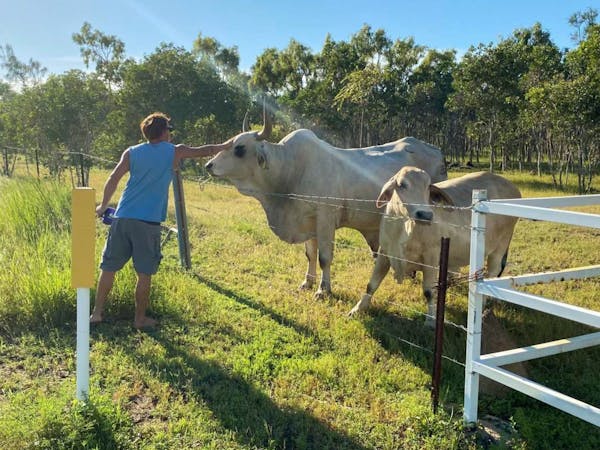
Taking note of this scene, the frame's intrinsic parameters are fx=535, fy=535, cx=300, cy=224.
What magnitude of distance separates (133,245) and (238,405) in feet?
5.65

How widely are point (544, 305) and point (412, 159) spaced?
A: 4.54 meters

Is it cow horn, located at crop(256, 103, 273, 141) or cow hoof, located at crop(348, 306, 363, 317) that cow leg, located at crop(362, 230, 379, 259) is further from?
cow horn, located at crop(256, 103, 273, 141)

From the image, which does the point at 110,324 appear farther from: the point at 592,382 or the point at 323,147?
the point at 592,382

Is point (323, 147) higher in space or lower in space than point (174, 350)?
higher

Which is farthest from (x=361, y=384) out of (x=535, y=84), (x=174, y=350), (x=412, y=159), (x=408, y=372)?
(x=535, y=84)

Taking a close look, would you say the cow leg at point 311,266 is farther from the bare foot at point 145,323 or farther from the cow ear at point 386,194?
the bare foot at point 145,323

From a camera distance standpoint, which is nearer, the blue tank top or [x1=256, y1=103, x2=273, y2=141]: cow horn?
the blue tank top

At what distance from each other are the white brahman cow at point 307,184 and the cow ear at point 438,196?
103 centimetres

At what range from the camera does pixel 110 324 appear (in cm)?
483

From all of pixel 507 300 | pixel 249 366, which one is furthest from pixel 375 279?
pixel 507 300

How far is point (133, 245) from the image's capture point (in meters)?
4.50

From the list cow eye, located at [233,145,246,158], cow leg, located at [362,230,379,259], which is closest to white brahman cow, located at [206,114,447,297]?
cow eye, located at [233,145,246,158]

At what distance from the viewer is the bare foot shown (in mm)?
4766

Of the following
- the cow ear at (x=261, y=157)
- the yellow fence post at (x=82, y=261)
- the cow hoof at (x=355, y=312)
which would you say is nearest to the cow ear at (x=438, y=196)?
the cow hoof at (x=355, y=312)
